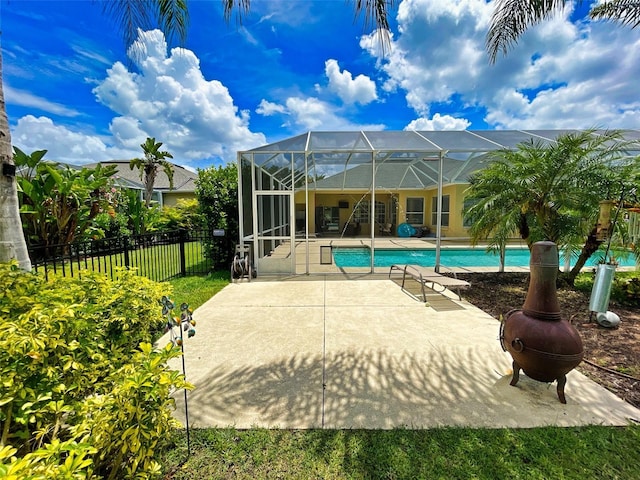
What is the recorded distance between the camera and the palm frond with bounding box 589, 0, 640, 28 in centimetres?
619

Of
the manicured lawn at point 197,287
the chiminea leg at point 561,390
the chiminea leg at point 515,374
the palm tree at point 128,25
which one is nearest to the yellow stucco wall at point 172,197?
the manicured lawn at point 197,287

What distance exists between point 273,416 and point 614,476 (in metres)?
2.69

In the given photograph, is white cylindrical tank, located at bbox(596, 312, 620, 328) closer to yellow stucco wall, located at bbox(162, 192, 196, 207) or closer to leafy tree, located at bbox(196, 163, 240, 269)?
leafy tree, located at bbox(196, 163, 240, 269)

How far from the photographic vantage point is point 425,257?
1323 centimetres

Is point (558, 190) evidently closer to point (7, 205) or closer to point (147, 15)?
point (147, 15)

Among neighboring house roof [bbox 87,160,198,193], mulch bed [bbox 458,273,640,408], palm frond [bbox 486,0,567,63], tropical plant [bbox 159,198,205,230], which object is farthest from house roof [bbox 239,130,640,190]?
neighboring house roof [bbox 87,160,198,193]

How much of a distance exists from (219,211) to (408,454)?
28.6 ft

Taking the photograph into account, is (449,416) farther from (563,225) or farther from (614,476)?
(563,225)

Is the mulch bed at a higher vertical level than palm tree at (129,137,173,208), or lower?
lower

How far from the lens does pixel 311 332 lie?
4715 millimetres

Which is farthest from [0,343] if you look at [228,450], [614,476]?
[614,476]

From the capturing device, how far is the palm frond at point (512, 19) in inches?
205

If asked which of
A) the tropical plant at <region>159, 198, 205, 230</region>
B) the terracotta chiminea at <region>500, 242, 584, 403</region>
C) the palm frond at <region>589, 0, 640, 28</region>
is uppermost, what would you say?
the palm frond at <region>589, 0, 640, 28</region>

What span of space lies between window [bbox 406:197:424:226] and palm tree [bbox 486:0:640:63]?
46.4ft
